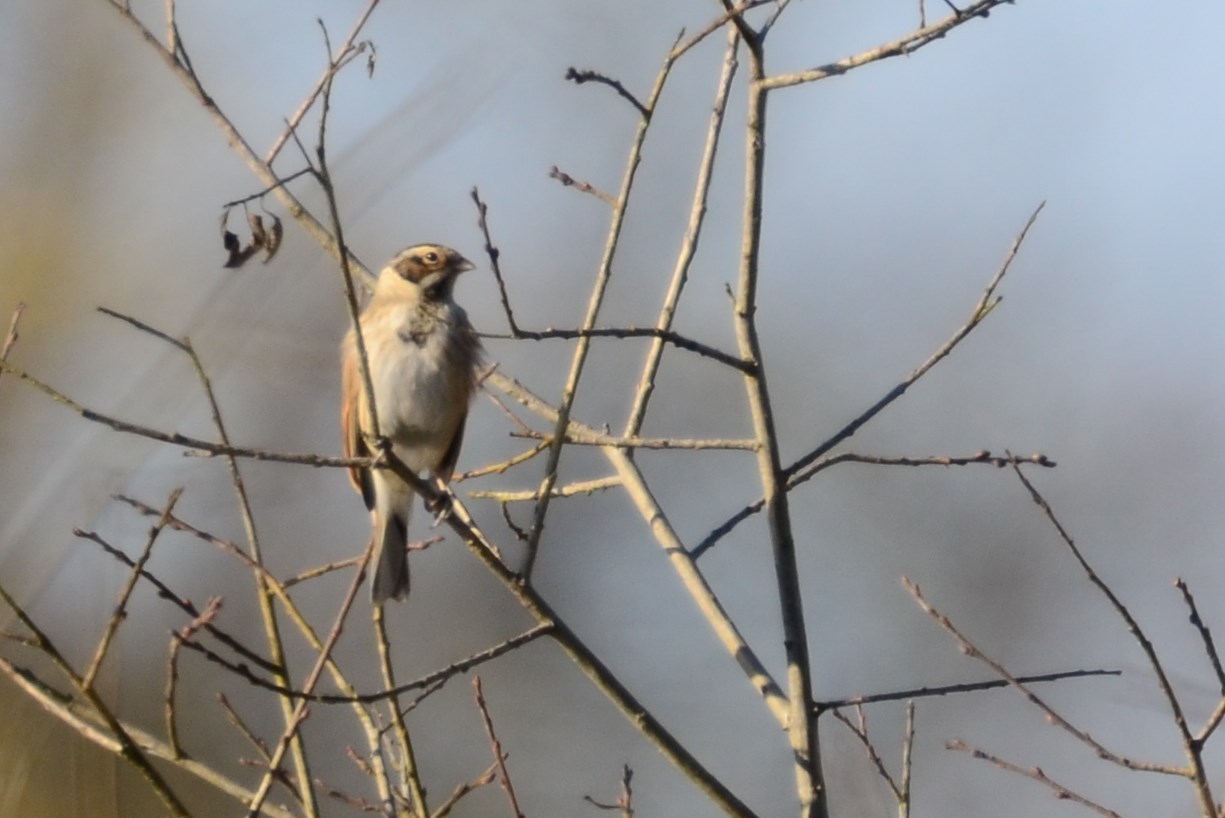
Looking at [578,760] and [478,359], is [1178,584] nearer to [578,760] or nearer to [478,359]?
[478,359]

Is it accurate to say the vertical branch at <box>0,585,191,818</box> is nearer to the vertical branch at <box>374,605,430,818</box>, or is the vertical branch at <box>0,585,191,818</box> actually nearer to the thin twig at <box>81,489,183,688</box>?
the thin twig at <box>81,489,183,688</box>

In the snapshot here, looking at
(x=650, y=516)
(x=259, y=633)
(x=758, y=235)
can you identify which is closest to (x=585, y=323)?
(x=758, y=235)

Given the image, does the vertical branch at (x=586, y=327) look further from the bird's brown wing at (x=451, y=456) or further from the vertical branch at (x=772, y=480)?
the bird's brown wing at (x=451, y=456)

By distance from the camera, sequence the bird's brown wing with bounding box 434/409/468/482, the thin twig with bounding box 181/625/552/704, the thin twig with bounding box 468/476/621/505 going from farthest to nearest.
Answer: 1. the bird's brown wing with bounding box 434/409/468/482
2. the thin twig with bounding box 468/476/621/505
3. the thin twig with bounding box 181/625/552/704

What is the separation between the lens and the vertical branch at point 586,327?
3.18m

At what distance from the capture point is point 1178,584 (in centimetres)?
286

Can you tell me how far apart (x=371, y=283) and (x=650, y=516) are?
1.10m

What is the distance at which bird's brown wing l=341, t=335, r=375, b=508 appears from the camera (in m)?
4.97

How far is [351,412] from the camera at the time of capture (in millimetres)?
5035

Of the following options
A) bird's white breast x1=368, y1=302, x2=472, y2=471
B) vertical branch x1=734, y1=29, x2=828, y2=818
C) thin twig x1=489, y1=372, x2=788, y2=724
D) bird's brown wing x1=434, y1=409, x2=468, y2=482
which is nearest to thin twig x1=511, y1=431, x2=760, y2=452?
vertical branch x1=734, y1=29, x2=828, y2=818

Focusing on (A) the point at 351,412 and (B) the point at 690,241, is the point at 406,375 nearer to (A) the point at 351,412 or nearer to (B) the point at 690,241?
(A) the point at 351,412

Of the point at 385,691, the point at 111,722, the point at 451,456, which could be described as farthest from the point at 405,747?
the point at 451,456

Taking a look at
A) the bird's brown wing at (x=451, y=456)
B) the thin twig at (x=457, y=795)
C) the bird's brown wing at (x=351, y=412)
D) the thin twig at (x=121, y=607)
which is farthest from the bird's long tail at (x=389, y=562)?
the thin twig at (x=121, y=607)

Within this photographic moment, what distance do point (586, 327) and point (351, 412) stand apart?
1906 mm
